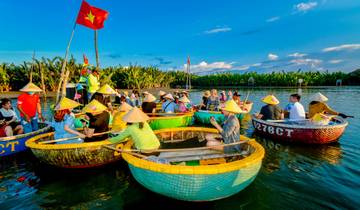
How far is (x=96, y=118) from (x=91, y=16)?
22.6 feet

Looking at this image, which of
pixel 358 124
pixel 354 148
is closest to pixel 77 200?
pixel 354 148

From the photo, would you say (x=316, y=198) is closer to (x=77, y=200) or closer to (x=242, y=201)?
(x=242, y=201)

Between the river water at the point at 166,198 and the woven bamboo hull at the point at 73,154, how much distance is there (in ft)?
1.01

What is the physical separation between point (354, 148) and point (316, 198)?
15.0 feet

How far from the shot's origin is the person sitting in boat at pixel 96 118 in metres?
5.75

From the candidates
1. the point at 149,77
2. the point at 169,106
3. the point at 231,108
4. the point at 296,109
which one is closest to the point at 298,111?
the point at 296,109

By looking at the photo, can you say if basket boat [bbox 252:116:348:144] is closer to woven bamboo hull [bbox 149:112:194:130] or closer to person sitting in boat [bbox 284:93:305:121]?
person sitting in boat [bbox 284:93:305:121]

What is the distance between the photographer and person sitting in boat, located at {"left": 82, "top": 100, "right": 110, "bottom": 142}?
575 cm

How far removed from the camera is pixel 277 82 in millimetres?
57250

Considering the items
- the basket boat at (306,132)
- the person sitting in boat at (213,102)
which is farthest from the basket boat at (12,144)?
the person sitting in boat at (213,102)

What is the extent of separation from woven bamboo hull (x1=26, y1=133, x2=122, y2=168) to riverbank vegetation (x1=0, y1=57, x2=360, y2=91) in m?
17.9

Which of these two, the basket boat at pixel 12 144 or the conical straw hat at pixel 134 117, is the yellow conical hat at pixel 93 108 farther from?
the basket boat at pixel 12 144

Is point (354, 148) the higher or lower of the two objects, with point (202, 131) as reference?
lower

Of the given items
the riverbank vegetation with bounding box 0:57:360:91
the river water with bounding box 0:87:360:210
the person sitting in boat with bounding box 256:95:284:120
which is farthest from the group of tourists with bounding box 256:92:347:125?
the riverbank vegetation with bounding box 0:57:360:91
